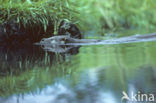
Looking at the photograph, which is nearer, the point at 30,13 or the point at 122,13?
the point at 30,13

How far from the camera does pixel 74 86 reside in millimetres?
888

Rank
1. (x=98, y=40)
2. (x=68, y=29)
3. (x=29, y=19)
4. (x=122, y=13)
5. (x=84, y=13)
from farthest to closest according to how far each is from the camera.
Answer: (x=122, y=13) < (x=84, y=13) < (x=68, y=29) < (x=29, y=19) < (x=98, y=40)

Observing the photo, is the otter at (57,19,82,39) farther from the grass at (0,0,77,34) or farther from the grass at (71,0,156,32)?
the grass at (71,0,156,32)

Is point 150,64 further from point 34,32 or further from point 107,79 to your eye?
point 34,32

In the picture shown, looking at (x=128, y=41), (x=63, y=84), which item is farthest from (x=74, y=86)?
(x=128, y=41)

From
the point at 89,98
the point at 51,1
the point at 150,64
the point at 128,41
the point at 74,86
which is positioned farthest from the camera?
the point at 51,1

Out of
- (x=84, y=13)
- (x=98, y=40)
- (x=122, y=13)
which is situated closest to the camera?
(x=98, y=40)

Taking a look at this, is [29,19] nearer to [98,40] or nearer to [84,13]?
[98,40]

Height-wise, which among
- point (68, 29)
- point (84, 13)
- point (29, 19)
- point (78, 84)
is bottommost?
point (78, 84)

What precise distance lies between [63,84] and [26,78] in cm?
23

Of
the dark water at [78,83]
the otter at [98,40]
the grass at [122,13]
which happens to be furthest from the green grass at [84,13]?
the dark water at [78,83]

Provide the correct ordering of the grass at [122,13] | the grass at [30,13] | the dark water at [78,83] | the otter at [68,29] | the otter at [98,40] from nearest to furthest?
the dark water at [78,83] < the otter at [98,40] < the grass at [30,13] < the otter at [68,29] < the grass at [122,13]

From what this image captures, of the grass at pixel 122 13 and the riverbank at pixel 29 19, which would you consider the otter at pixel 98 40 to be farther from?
the grass at pixel 122 13

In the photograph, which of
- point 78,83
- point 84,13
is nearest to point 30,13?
point 84,13
